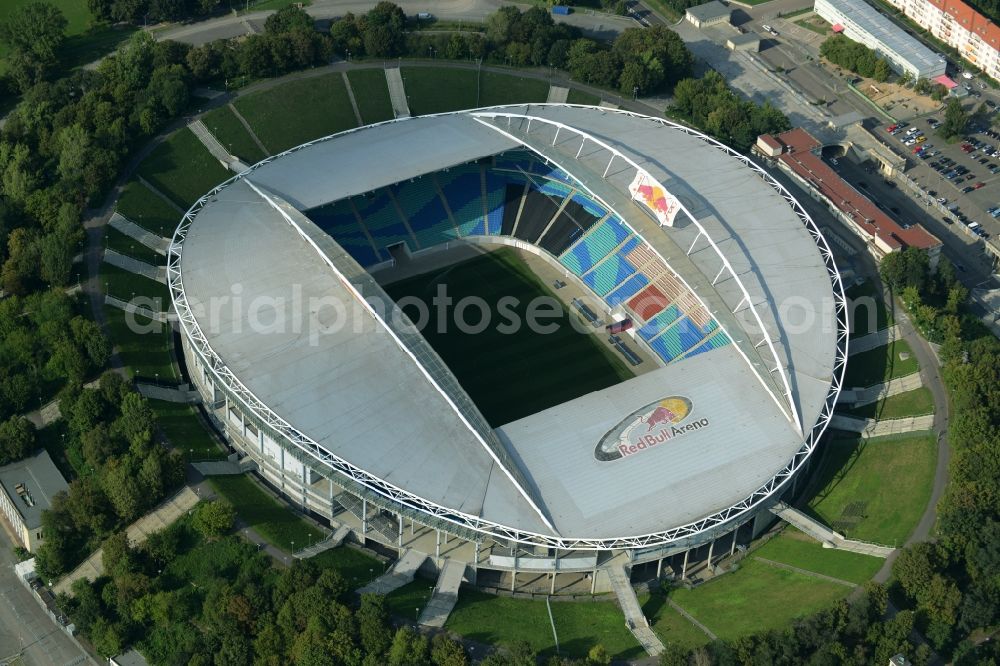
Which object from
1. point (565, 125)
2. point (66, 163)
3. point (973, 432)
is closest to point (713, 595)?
point (973, 432)

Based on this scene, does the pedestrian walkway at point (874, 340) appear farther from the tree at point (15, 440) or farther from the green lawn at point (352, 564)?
the tree at point (15, 440)

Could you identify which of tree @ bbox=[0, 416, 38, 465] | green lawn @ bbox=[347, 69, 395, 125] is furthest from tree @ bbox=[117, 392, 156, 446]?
green lawn @ bbox=[347, 69, 395, 125]

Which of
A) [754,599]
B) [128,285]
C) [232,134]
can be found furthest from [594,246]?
[128,285]

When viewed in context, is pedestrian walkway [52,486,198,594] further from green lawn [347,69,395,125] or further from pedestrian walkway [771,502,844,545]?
green lawn [347,69,395,125]

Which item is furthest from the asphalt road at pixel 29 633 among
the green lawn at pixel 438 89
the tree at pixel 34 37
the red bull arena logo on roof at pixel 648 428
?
the tree at pixel 34 37

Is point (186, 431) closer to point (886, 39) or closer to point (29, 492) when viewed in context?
point (29, 492)

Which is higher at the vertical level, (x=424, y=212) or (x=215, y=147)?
(x=215, y=147)
